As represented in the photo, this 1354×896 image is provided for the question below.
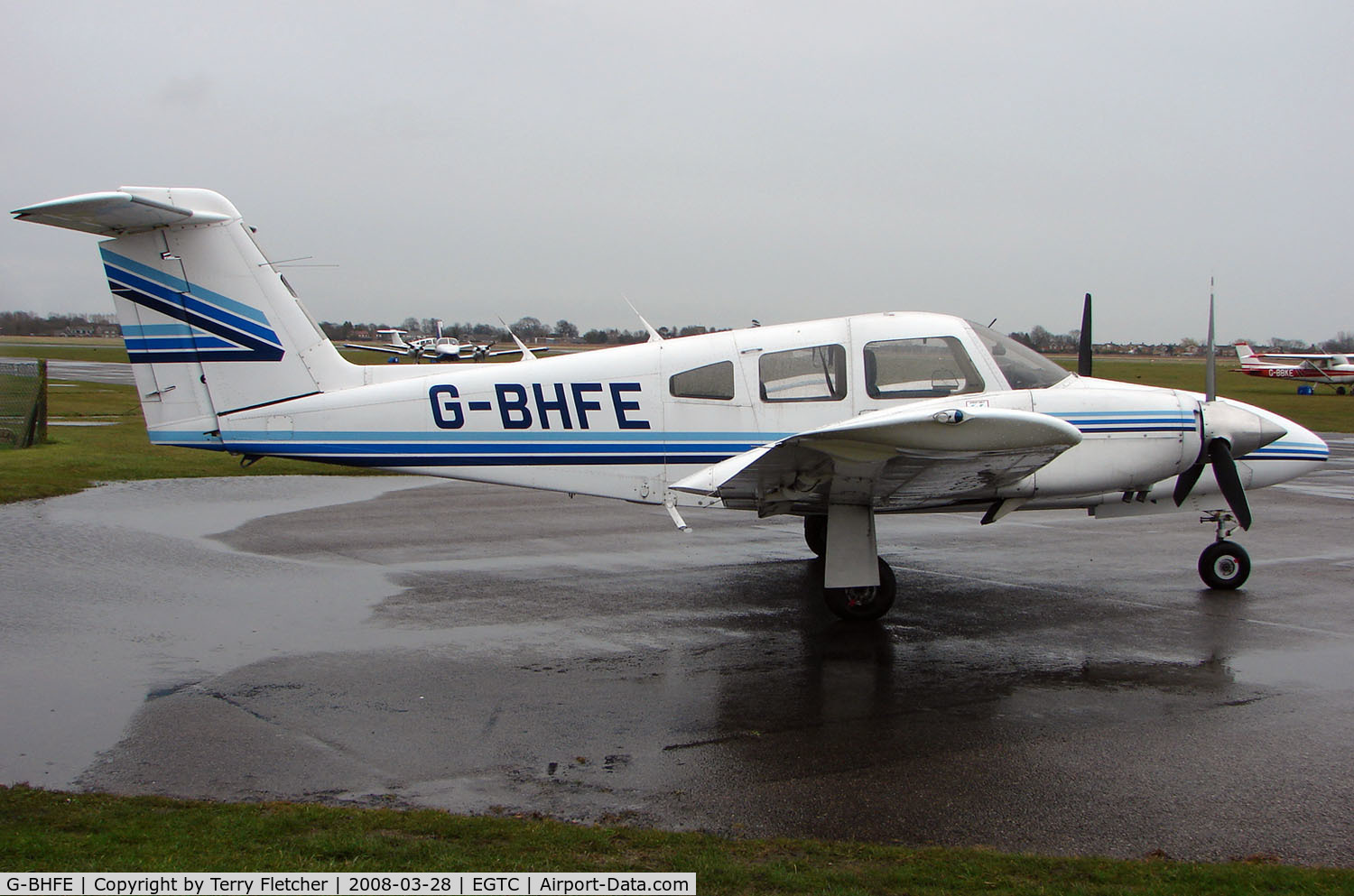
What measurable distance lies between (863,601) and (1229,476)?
3.60 meters

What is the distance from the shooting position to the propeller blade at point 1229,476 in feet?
29.3

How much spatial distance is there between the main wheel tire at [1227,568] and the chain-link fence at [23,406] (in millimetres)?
21064

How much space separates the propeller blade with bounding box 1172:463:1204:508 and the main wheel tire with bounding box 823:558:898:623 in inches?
118

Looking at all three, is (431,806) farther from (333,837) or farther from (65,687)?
(65,687)

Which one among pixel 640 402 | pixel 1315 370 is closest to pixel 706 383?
pixel 640 402

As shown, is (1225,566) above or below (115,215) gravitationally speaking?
below

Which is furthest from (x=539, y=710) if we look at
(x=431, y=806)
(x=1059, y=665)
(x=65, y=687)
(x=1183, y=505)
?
(x=1183, y=505)

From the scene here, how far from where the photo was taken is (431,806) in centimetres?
501

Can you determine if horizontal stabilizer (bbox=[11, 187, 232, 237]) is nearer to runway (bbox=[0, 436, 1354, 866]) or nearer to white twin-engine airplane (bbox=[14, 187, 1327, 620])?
white twin-engine airplane (bbox=[14, 187, 1327, 620])

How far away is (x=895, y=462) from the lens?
734 cm

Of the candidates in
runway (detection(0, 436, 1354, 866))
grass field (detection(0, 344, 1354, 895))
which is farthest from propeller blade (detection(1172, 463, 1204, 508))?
grass field (detection(0, 344, 1354, 895))

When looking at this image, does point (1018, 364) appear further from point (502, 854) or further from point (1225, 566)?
point (502, 854)

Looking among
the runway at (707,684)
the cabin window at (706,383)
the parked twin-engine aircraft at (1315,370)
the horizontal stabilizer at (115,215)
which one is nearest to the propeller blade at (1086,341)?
the runway at (707,684)

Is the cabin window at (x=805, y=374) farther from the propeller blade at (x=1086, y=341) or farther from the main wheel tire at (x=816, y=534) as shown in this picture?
the propeller blade at (x=1086, y=341)
